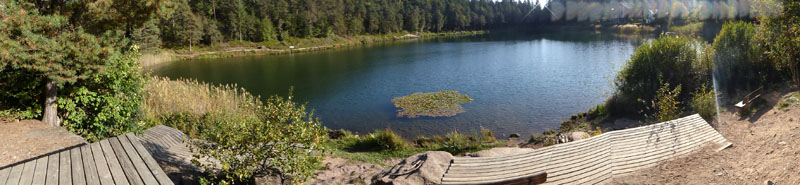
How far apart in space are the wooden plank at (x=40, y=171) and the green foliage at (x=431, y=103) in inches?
600

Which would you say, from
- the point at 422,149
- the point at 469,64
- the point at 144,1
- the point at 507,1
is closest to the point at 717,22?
the point at 469,64

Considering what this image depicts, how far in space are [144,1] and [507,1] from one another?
15250 cm

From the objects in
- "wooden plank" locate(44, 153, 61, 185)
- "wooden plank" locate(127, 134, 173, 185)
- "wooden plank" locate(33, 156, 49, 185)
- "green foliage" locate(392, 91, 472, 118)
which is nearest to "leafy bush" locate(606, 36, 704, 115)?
"green foliage" locate(392, 91, 472, 118)

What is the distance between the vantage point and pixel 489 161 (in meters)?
8.27

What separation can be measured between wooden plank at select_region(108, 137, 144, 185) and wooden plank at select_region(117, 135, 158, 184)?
40 millimetres

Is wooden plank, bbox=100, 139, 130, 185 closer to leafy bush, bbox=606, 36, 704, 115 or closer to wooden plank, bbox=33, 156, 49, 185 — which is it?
wooden plank, bbox=33, 156, 49, 185

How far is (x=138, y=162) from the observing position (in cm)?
568

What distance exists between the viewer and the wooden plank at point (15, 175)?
4957mm

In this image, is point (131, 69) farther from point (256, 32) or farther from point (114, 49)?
point (256, 32)

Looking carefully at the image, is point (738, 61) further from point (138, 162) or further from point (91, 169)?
point (91, 169)

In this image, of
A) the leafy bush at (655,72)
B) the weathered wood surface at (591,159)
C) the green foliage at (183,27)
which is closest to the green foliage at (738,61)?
the leafy bush at (655,72)

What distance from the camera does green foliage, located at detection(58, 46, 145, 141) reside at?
10203mm

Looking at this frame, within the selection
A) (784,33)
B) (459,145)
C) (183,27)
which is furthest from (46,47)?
(183,27)

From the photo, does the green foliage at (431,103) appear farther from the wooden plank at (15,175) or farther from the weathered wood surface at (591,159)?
the wooden plank at (15,175)
